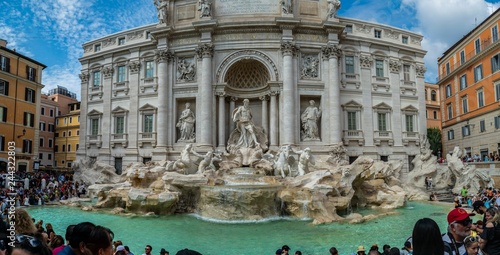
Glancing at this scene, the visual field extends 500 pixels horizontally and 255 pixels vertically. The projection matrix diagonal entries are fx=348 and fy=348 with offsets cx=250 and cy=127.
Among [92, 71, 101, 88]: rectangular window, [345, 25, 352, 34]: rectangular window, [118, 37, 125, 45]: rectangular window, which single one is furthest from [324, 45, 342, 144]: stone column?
[92, 71, 101, 88]: rectangular window

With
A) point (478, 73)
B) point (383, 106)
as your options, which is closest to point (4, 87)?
point (383, 106)

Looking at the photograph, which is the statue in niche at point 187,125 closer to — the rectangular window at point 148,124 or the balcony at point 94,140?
the rectangular window at point 148,124

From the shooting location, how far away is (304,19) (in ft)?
85.5

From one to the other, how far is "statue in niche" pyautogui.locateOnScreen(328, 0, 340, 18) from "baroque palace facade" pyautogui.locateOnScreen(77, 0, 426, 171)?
0.29ft

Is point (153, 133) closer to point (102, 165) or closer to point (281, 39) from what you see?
point (102, 165)

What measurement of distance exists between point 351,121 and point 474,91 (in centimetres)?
1419

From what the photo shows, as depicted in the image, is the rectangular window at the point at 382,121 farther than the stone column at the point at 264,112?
Yes

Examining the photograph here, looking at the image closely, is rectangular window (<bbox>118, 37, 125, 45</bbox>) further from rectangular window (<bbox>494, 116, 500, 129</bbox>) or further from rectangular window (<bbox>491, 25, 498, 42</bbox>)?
rectangular window (<bbox>494, 116, 500, 129</bbox>)

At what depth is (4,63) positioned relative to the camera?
2950 cm

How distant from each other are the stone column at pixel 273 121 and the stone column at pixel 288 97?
570 millimetres

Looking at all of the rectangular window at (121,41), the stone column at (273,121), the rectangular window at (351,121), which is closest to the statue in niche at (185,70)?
the stone column at (273,121)

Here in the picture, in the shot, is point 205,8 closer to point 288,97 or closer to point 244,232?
point 288,97

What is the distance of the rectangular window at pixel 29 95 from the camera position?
31.7 metres

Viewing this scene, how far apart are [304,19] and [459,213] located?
79.8 feet
